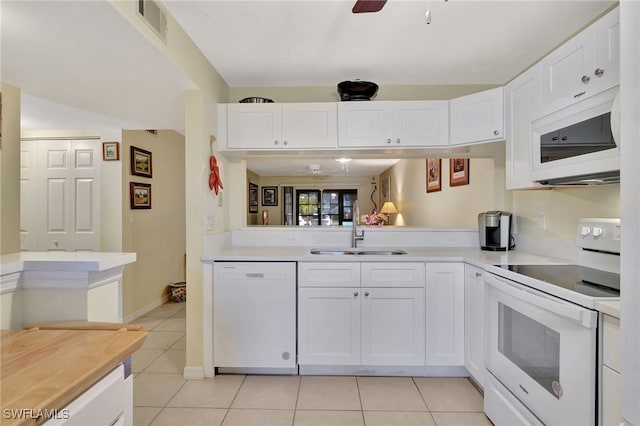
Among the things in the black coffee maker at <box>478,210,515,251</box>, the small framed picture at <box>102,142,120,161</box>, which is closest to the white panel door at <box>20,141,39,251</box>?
the small framed picture at <box>102,142,120,161</box>

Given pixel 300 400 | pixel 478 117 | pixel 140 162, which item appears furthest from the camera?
pixel 140 162

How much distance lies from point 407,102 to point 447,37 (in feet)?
1.80

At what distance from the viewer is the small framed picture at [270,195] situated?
364 inches

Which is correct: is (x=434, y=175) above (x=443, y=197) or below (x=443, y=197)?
above

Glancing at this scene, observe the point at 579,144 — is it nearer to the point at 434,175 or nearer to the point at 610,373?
the point at 610,373

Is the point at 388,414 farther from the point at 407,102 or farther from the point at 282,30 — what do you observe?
the point at 282,30

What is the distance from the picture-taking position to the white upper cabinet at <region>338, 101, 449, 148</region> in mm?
2477

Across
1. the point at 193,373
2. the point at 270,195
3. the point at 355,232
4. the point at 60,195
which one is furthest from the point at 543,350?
the point at 270,195

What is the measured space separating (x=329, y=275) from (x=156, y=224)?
273 cm

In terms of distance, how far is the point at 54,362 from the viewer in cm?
73

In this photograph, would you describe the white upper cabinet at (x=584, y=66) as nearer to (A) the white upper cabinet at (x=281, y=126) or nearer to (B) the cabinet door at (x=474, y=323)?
(B) the cabinet door at (x=474, y=323)

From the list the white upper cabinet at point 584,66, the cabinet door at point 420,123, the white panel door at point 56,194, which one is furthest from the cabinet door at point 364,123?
the white panel door at point 56,194

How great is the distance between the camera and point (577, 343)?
3.85 feet

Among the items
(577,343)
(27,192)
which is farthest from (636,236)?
(27,192)
